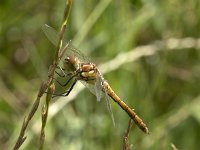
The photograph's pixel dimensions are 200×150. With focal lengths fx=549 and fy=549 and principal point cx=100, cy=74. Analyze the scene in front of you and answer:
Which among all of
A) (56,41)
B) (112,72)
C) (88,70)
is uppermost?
(56,41)

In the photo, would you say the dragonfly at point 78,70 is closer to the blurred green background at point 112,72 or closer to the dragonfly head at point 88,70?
the dragonfly head at point 88,70

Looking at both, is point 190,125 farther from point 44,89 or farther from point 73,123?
point 44,89

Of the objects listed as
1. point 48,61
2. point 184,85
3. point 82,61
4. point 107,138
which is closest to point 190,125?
point 184,85

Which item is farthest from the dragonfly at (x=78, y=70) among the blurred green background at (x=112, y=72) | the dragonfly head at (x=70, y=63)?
the blurred green background at (x=112, y=72)

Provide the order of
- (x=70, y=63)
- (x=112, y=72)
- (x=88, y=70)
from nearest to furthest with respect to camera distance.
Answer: (x=70, y=63) → (x=88, y=70) → (x=112, y=72)

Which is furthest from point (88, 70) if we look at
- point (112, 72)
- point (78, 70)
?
point (112, 72)

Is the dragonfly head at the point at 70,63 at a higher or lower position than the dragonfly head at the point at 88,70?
higher

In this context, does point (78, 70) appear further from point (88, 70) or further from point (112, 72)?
point (112, 72)

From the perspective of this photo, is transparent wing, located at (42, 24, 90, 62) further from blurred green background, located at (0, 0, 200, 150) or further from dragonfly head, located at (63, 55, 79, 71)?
blurred green background, located at (0, 0, 200, 150)
